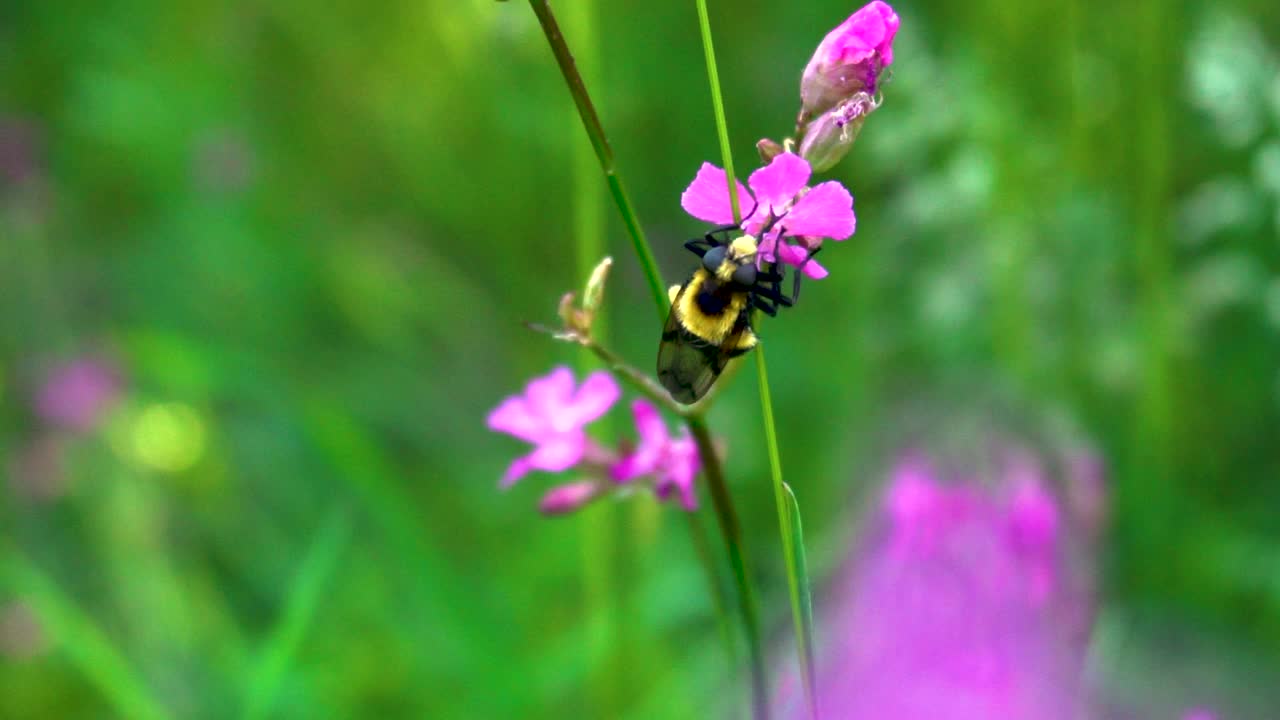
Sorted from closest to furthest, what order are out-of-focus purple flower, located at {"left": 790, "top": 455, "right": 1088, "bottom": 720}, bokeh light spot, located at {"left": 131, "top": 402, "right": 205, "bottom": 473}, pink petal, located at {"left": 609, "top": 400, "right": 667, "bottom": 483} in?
1. out-of-focus purple flower, located at {"left": 790, "top": 455, "right": 1088, "bottom": 720}
2. pink petal, located at {"left": 609, "top": 400, "right": 667, "bottom": 483}
3. bokeh light spot, located at {"left": 131, "top": 402, "right": 205, "bottom": 473}

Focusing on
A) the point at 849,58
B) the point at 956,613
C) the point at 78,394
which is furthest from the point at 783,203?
the point at 78,394

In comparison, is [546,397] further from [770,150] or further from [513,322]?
[513,322]

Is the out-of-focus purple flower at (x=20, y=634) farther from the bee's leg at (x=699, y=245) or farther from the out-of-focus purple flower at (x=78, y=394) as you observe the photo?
the bee's leg at (x=699, y=245)

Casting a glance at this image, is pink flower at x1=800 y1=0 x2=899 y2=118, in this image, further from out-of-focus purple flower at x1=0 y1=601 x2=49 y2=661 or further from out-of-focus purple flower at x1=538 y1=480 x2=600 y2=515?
out-of-focus purple flower at x1=0 y1=601 x2=49 y2=661

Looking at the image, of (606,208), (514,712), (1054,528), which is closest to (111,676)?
(514,712)

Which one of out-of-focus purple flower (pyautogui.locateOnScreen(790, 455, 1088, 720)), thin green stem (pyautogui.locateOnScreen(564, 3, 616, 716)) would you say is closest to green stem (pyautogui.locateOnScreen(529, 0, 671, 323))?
out-of-focus purple flower (pyautogui.locateOnScreen(790, 455, 1088, 720))

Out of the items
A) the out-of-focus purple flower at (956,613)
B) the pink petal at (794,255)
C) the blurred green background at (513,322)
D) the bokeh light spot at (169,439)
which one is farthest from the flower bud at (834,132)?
the bokeh light spot at (169,439)
